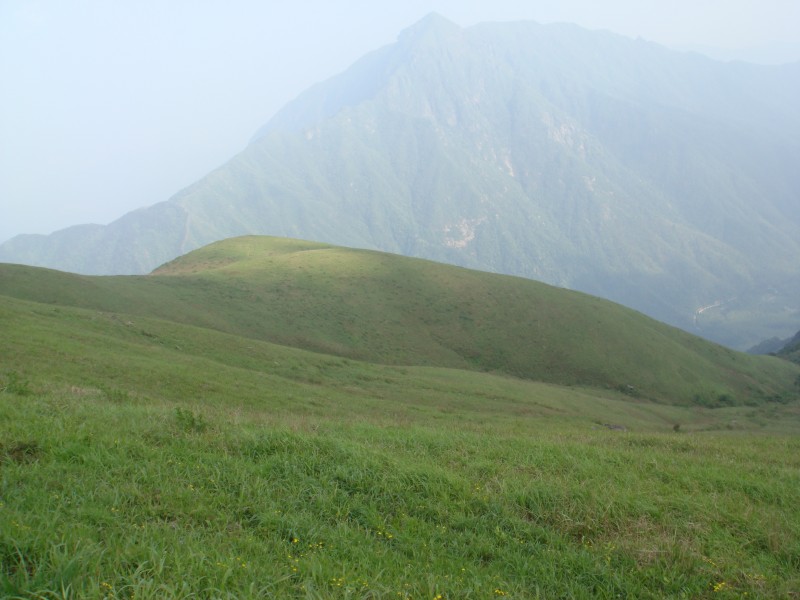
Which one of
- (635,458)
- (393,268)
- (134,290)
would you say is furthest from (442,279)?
(635,458)

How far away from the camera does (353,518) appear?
24.2 ft

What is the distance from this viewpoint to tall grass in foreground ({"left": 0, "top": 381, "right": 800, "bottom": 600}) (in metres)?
5.40

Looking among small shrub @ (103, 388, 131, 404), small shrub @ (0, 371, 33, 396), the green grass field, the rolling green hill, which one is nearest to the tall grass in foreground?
the green grass field

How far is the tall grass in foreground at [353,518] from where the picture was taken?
213 inches

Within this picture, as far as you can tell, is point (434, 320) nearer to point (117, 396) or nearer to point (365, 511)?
point (117, 396)

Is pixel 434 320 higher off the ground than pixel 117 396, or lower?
higher

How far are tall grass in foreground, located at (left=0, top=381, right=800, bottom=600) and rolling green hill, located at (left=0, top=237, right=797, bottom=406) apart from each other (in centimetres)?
4467

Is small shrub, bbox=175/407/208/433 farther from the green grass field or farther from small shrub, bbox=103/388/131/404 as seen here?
small shrub, bbox=103/388/131/404

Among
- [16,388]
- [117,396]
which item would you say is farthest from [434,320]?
[16,388]

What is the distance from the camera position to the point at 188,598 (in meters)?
4.85

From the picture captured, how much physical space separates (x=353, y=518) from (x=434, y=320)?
65.0 meters

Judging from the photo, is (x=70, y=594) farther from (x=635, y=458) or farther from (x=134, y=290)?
(x=134, y=290)

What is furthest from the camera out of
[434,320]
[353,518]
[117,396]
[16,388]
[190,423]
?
[434,320]

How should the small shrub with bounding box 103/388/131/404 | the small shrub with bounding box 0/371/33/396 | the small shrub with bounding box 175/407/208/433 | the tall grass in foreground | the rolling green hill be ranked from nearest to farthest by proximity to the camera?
the tall grass in foreground → the small shrub with bounding box 175/407/208/433 → the small shrub with bounding box 0/371/33/396 → the small shrub with bounding box 103/388/131/404 → the rolling green hill
